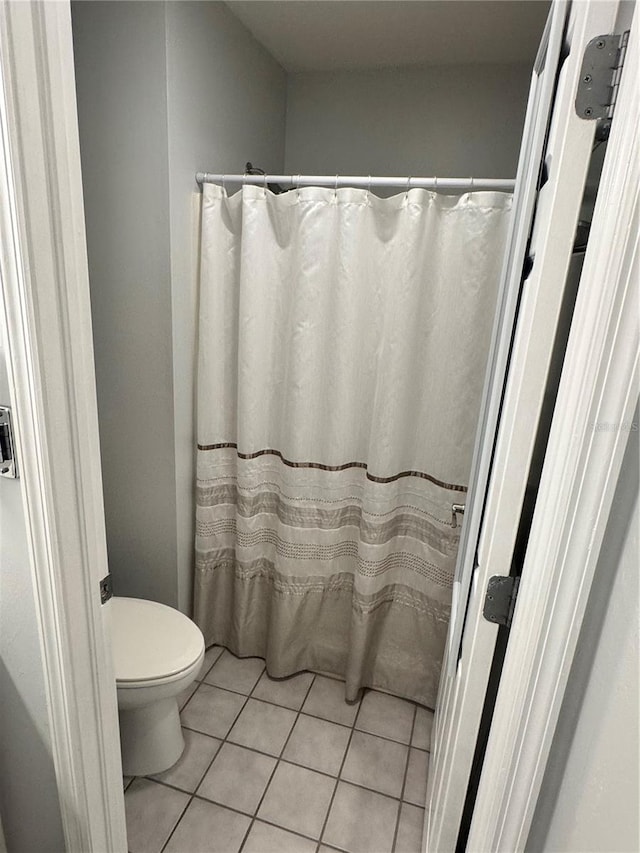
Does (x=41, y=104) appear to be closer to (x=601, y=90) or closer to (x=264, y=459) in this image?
(x=601, y=90)

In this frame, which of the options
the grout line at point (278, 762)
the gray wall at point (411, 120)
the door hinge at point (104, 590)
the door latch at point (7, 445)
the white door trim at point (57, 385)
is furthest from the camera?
the gray wall at point (411, 120)

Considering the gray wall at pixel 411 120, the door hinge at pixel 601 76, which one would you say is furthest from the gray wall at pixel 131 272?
the door hinge at pixel 601 76

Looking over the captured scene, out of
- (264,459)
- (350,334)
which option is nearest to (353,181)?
(350,334)

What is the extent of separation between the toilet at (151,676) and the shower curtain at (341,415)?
1.18 feet

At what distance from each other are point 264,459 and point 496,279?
0.98 metres

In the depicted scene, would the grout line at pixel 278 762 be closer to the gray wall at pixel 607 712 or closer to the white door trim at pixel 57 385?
the white door trim at pixel 57 385

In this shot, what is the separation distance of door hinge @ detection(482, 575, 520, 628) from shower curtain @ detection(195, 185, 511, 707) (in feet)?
2.47

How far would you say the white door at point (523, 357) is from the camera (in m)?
0.73

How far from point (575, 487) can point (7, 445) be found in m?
0.89

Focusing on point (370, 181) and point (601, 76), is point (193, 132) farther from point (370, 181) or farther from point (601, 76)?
point (601, 76)

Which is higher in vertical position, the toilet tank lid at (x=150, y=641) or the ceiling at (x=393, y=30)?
the ceiling at (x=393, y=30)

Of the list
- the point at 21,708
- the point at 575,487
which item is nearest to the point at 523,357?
the point at 575,487

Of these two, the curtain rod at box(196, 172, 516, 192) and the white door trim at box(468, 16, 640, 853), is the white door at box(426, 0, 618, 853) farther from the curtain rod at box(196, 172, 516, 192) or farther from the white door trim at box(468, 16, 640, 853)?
the curtain rod at box(196, 172, 516, 192)

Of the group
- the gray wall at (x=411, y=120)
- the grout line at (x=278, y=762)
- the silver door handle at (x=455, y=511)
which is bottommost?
the grout line at (x=278, y=762)
